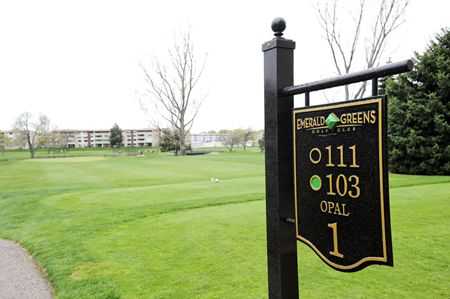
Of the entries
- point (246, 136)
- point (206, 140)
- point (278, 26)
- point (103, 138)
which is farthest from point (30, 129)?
point (278, 26)

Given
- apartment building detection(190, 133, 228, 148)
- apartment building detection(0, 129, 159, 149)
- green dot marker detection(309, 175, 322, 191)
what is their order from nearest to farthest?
1. green dot marker detection(309, 175, 322, 191)
2. apartment building detection(190, 133, 228, 148)
3. apartment building detection(0, 129, 159, 149)

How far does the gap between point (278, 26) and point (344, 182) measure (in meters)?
0.92

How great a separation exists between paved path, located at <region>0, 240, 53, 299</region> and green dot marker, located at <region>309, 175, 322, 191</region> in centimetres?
322

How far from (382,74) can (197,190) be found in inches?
403

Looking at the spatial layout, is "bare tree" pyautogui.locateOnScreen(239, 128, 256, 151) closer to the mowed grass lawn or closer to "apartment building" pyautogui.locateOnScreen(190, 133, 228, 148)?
"apartment building" pyautogui.locateOnScreen(190, 133, 228, 148)

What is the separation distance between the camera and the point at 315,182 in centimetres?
163

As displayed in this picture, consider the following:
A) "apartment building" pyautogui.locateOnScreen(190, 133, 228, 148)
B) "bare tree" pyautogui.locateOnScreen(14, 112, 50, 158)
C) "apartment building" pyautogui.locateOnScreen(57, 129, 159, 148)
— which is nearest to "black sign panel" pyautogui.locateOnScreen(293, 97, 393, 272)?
"bare tree" pyautogui.locateOnScreen(14, 112, 50, 158)

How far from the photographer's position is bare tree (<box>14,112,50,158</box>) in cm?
5825

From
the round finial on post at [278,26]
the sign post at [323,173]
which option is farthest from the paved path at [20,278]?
the round finial on post at [278,26]

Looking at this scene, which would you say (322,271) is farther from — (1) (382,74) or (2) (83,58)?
(2) (83,58)

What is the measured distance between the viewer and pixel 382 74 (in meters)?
1.35

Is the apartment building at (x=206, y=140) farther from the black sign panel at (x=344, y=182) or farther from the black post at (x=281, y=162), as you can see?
the black sign panel at (x=344, y=182)

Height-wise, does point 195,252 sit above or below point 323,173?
below

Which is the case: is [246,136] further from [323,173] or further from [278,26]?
[323,173]
